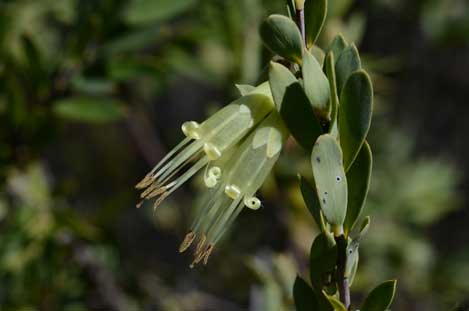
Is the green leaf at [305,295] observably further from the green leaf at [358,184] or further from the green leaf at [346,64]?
the green leaf at [346,64]

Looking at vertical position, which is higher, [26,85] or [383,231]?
[26,85]

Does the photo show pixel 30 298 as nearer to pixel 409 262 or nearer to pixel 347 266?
pixel 347 266

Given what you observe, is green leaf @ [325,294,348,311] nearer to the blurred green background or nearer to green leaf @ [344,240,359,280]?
green leaf @ [344,240,359,280]

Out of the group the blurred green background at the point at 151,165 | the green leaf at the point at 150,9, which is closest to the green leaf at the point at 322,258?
the blurred green background at the point at 151,165

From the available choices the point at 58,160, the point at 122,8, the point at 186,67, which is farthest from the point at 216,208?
the point at 58,160

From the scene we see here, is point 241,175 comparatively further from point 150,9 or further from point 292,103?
point 150,9

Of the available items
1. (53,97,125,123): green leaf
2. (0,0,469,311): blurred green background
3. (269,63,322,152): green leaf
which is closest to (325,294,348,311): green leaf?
(269,63,322,152): green leaf
